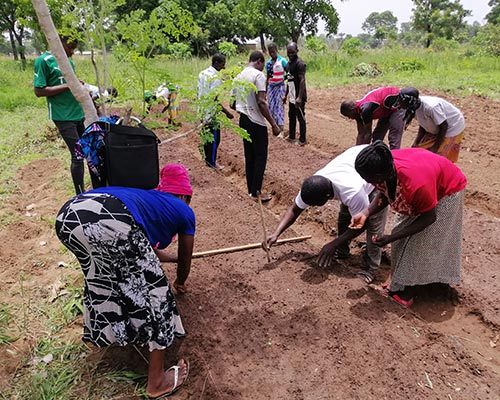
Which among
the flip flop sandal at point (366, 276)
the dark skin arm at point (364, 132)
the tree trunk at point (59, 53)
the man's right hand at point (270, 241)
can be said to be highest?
the tree trunk at point (59, 53)

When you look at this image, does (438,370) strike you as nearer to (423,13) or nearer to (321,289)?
(321,289)

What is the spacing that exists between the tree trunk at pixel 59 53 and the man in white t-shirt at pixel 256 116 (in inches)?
93.2

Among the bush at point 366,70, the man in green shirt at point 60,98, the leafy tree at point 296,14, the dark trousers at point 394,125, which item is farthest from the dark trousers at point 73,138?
the leafy tree at point 296,14

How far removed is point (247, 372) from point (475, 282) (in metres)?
2.30

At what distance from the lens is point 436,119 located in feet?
13.5

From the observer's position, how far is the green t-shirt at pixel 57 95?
400 centimetres

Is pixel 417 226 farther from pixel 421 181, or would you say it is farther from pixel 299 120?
pixel 299 120

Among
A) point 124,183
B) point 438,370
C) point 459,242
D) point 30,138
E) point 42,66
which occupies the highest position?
point 42,66

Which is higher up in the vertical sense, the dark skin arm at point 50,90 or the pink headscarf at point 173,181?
the dark skin arm at point 50,90

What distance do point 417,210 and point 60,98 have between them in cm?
358

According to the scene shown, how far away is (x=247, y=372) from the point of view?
2.57 m

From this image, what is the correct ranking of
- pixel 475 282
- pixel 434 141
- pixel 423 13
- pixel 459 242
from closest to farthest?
pixel 459 242, pixel 475 282, pixel 434 141, pixel 423 13

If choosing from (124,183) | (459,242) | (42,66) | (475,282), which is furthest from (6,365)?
(475,282)

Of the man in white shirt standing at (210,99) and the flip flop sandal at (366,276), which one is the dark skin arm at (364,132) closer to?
the man in white shirt standing at (210,99)
